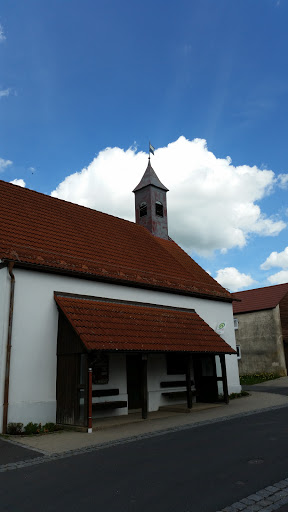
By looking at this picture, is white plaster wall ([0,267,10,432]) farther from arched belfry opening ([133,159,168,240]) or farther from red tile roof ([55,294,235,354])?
arched belfry opening ([133,159,168,240])

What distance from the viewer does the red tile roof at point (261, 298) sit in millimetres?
27691

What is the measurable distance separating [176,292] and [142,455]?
9.31 m

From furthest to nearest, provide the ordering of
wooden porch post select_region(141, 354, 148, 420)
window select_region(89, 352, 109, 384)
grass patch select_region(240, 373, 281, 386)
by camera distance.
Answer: grass patch select_region(240, 373, 281, 386) → window select_region(89, 352, 109, 384) → wooden porch post select_region(141, 354, 148, 420)

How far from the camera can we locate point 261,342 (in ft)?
89.1

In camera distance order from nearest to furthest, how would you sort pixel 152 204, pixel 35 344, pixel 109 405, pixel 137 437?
pixel 137 437 < pixel 35 344 < pixel 109 405 < pixel 152 204

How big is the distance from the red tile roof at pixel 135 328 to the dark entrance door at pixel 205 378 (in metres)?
1.73

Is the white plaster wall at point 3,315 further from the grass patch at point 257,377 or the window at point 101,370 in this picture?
the grass patch at point 257,377

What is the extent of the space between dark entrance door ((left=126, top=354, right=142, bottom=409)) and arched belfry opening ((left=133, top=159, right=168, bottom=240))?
899 centimetres

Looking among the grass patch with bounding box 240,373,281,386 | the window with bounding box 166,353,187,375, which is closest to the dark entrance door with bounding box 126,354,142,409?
the window with bounding box 166,353,187,375

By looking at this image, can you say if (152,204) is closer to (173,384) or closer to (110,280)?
(110,280)

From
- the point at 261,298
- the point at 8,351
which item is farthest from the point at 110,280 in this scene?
the point at 261,298

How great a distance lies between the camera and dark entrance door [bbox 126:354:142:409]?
13580mm

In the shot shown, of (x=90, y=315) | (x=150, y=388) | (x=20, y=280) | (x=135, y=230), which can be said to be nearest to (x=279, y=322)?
(x=135, y=230)

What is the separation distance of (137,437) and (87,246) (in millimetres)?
7504
